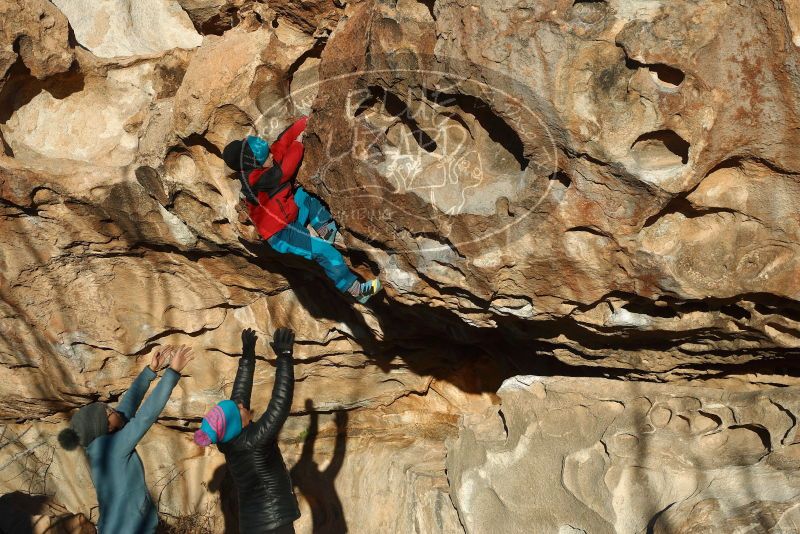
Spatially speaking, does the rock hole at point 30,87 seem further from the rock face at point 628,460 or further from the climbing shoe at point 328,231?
the rock face at point 628,460

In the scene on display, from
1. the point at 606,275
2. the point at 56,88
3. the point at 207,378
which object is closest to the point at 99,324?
the point at 207,378

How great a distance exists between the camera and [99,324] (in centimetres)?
443

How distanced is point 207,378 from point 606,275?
2.64 m

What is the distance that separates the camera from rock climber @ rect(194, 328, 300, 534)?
11.5 feet

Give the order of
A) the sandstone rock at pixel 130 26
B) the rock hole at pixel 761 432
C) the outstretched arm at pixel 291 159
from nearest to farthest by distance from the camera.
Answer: the rock hole at pixel 761 432, the outstretched arm at pixel 291 159, the sandstone rock at pixel 130 26

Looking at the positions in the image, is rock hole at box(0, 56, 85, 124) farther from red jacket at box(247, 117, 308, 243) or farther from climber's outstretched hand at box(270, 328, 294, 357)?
climber's outstretched hand at box(270, 328, 294, 357)

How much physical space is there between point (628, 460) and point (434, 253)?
116 cm

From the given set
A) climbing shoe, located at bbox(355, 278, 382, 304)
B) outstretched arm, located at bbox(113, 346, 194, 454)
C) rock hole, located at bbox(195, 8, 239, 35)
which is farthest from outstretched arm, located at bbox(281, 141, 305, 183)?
outstretched arm, located at bbox(113, 346, 194, 454)

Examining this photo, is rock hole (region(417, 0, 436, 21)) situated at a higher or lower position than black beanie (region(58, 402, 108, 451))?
higher

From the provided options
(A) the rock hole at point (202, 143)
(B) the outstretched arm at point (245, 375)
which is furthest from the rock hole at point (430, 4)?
(B) the outstretched arm at point (245, 375)

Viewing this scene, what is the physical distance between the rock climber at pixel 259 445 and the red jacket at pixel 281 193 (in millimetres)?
516

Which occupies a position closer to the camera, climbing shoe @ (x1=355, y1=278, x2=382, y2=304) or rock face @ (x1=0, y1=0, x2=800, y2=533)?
rock face @ (x1=0, y1=0, x2=800, y2=533)

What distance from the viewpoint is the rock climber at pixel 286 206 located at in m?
3.34

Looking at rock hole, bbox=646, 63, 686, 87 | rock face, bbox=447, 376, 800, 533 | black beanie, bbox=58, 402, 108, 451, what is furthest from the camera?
black beanie, bbox=58, 402, 108, 451
